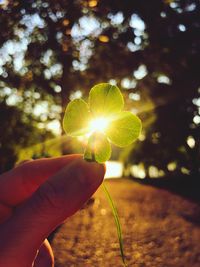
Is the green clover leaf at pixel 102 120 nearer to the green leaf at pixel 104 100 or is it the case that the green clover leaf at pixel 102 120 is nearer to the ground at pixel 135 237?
the green leaf at pixel 104 100

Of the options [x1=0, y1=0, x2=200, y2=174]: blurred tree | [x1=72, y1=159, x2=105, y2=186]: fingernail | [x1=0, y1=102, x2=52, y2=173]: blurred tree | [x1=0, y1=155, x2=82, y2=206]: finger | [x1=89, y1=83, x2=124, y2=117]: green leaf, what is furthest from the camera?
[x1=0, y1=102, x2=52, y2=173]: blurred tree

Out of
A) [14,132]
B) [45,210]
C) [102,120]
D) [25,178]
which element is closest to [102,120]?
[102,120]

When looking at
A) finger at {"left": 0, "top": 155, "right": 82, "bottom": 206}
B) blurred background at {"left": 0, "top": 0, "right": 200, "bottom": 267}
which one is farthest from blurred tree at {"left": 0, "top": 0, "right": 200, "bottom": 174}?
finger at {"left": 0, "top": 155, "right": 82, "bottom": 206}

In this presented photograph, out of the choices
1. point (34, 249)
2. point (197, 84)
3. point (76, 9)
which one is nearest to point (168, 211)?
point (197, 84)

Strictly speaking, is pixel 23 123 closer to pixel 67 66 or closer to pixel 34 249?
pixel 67 66

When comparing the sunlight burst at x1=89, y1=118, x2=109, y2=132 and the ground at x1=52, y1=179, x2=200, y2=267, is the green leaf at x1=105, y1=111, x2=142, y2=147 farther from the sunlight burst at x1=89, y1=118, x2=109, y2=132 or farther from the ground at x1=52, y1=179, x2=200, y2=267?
the ground at x1=52, y1=179, x2=200, y2=267

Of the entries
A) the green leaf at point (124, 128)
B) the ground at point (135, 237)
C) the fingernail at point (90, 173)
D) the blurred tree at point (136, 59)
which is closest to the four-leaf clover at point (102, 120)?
the green leaf at point (124, 128)
